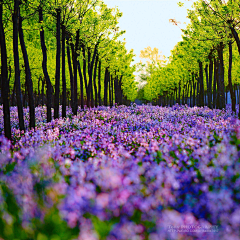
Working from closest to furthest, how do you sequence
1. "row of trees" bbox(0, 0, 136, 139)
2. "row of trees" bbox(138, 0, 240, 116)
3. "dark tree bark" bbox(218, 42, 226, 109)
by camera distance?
"row of trees" bbox(0, 0, 136, 139), "row of trees" bbox(138, 0, 240, 116), "dark tree bark" bbox(218, 42, 226, 109)

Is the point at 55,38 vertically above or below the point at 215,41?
above

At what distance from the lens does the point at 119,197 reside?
6.85 feet

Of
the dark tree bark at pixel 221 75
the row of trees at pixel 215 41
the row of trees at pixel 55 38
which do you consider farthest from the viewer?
the dark tree bark at pixel 221 75

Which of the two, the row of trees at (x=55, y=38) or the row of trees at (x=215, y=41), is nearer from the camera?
the row of trees at (x=55, y=38)

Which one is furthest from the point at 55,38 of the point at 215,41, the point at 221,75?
the point at 221,75

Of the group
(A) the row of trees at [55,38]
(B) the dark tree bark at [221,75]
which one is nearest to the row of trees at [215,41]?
(B) the dark tree bark at [221,75]

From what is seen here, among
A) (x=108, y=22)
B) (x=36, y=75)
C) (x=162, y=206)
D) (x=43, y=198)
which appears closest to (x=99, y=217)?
(x=162, y=206)

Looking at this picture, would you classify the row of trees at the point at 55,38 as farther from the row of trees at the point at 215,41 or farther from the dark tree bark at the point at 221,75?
the dark tree bark at the point at 221,75

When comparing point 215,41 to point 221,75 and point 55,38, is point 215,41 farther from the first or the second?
point 55,38

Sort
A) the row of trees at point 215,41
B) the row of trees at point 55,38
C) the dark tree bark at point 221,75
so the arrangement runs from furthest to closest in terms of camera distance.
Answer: the dark tree bark at point 221,75 < the row of trees at point 215,41 < the row of trees at point 55,38

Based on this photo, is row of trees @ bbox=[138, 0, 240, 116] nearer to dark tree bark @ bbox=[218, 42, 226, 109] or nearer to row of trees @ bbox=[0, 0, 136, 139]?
dark tree bark @ bbox=[218, 42, 226, 109]

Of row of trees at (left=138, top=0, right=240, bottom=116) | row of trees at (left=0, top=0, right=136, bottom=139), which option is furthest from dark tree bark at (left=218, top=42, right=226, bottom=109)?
row of trees at (left=0, top=0, right=136, bottom=139)

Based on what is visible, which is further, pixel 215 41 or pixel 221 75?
Answer: pixel 221 75

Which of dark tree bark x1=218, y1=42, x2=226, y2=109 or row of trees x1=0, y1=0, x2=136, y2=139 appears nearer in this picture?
row of trees x1=0, y1=0, x2=136, y2=139
